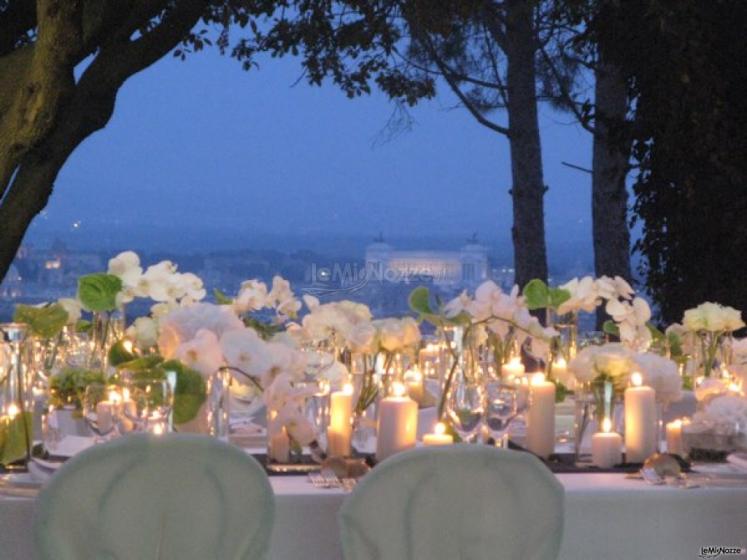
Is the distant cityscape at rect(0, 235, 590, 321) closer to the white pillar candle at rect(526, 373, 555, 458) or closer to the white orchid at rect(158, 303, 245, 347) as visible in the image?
the white pillar candle at rect(526, 373, 555, 458)

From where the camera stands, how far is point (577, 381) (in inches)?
124

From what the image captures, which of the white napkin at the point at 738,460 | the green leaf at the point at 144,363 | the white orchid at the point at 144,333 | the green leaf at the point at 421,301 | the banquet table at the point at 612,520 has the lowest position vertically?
the banquet table at the point at 612,520

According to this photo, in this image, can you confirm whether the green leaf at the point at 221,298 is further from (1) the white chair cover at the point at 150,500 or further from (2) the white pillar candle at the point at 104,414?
(1) the white chair cover at the point at 150,500

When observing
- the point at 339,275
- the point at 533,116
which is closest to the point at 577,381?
the point at 339,275

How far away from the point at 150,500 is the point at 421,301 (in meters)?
Answer: 1.24

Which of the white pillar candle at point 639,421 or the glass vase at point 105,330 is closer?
the white pillar candle at point 639,421

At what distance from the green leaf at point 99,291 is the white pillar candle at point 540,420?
1143 millimetres

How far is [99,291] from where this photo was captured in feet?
Answer: 11.7

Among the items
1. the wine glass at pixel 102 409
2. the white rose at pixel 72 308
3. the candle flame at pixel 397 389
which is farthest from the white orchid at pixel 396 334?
the white rose at pixel 72 308

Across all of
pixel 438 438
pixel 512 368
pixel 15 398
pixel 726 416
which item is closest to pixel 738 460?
pixel 726 416

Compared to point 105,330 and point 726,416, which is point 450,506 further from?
point 105,330

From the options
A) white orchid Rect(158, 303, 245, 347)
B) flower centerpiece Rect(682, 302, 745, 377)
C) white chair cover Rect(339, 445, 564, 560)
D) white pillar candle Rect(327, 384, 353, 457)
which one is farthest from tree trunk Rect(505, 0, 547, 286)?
white chair cover Rect(339, 445, 564, 560)

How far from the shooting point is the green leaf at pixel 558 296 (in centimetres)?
396

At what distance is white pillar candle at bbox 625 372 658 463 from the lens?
3035 millimetres
